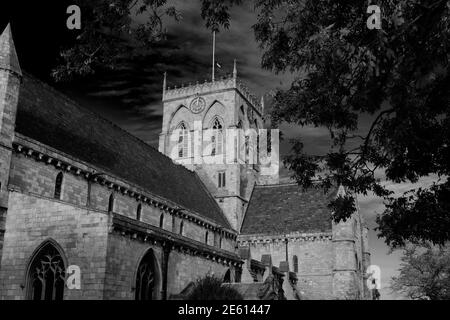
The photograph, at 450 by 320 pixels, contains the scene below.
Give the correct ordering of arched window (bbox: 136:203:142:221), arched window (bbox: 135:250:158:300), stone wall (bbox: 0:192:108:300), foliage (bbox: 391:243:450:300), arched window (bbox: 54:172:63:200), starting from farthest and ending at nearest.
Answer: foliage (bbox: 391:243:450:300) → arched window (bbox: 136:203:142:221) → arched window (bbox: 54:172:63:200) → arched window (bbox: 135:250:158:300) → stone wall (bbox: 0:192:108:300)

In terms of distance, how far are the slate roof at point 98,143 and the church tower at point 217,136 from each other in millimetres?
4150

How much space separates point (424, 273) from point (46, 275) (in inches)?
1237

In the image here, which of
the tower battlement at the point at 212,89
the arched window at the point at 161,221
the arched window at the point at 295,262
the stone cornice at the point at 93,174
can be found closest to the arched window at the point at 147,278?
the stone cornice at the point at 93,174

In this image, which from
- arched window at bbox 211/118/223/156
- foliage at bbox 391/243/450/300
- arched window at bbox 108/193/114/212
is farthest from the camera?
arched window at bbox 211/118/223/156

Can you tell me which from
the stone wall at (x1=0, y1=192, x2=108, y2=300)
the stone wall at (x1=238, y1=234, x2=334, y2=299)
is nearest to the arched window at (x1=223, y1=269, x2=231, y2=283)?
the stone wall at (x1=0, y1=192, x2=108, y2=300)

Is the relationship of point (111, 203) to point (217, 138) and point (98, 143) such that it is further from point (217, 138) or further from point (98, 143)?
point (217, 138)

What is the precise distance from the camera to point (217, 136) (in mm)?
48531

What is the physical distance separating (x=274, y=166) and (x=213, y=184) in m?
11.5

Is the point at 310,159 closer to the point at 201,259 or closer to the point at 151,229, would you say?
the point at 151,229

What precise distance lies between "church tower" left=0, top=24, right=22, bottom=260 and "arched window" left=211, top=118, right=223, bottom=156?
26.8 meters

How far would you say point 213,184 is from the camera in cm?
4628

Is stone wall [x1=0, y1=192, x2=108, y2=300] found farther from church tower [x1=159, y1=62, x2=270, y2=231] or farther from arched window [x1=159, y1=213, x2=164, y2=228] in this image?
church tower [x1=159, y1=62, x2=270, y2=231]

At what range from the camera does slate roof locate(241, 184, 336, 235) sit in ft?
140

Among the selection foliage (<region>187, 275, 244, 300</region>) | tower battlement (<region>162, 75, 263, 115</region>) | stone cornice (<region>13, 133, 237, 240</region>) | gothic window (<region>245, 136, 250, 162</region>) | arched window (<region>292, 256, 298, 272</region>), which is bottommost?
foliage (<region>187, 275, 244, 300</region>)
